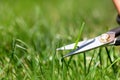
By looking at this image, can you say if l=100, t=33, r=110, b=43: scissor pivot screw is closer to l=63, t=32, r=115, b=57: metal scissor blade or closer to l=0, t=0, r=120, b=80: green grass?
l=63, t=32, r=115, b=57: metal scissor blade

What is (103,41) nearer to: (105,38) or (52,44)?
(105,38)

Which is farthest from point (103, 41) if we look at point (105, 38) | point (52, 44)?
point (52, 44)

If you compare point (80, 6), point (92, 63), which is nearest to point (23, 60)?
point (92, 63)

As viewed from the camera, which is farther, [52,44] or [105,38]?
[52,44]

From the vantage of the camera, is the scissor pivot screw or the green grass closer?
the scissor pivot screw

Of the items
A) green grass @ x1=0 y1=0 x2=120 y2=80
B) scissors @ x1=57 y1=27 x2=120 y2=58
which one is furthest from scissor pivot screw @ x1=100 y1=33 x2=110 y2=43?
green grass @ x1=0 y1=0 x2=120 y2=80

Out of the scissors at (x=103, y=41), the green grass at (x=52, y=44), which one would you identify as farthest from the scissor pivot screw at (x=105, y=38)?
the green grass at (x=52, y=44)

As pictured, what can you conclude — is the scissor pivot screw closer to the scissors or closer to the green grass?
the scissors

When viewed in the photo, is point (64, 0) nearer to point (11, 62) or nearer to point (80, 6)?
point (80, 6)

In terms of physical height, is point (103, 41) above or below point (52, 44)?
below

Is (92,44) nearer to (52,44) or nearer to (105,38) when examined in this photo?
(105,38)
